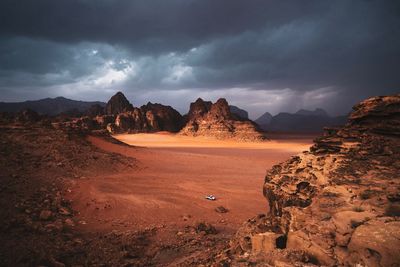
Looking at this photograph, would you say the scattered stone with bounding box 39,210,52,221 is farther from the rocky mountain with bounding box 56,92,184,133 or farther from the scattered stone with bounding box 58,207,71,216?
the rocky mountain with bounding box 56,92,184,133

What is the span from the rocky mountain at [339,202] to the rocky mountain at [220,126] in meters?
42.6

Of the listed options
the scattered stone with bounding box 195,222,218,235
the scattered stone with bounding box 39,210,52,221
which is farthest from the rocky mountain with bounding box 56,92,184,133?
the scattered stone with bounding box 195,222,218,235

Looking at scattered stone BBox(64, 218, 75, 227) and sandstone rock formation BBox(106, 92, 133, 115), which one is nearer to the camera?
scattered stone BBox(64, 218, 75, 227)

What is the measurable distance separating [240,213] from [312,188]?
5.24m

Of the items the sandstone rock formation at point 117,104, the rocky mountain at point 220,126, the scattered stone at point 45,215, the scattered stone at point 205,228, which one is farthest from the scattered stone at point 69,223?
the sandstone rock formation at point 117,104

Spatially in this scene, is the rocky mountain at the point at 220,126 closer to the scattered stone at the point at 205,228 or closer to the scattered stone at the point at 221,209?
the scattered stone at the point at 221,209

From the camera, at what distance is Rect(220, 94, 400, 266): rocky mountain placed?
3.22 m

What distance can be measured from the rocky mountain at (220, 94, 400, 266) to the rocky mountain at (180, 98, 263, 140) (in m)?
42.6

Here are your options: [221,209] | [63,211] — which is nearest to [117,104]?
[63,211]

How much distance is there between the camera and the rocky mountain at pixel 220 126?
4922 centimetres

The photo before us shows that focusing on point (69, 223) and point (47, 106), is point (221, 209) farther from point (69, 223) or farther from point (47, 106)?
point (47, 106)

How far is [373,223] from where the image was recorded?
10.8 feet

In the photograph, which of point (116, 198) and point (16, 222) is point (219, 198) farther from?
point (16, 222)

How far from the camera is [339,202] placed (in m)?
4.07
